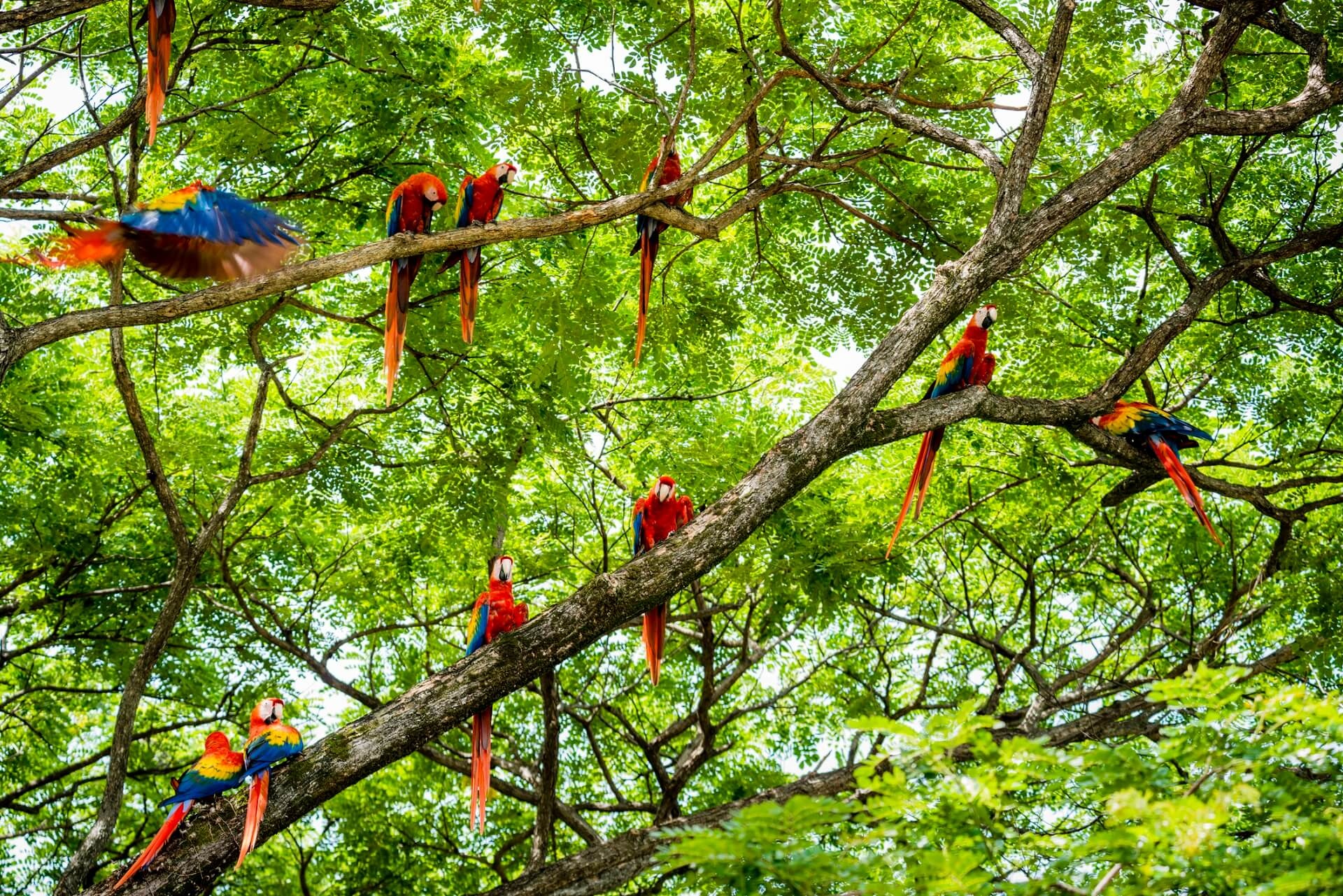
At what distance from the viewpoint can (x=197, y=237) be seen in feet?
10.7

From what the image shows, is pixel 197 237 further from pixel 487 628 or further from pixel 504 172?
pixel 487 628

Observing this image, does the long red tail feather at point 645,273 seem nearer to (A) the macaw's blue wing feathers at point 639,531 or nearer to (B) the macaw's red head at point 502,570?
(A) the macaw's blue wing feathers at point 639,531

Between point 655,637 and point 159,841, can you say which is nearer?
point 159,841

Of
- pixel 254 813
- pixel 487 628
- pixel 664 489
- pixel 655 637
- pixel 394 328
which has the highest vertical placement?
pixel 394 328

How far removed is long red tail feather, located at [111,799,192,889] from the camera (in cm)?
285

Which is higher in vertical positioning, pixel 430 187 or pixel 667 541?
pixel 430 187

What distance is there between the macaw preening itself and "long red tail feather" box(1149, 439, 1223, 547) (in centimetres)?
254

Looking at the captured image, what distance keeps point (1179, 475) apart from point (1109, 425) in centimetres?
33

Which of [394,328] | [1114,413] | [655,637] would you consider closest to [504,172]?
[394,328]

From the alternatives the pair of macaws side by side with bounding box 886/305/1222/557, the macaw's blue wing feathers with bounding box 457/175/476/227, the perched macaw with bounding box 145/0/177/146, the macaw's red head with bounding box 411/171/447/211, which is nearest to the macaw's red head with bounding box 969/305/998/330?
the pair of macaws side by side with bounding box 886/305/1222/557

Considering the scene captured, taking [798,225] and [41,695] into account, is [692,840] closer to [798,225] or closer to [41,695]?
[798,225]

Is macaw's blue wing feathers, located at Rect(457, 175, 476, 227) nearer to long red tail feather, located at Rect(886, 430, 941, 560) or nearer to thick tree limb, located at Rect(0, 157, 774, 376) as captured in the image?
thick tree limb, located at Rect(0, 157, 774, 376)

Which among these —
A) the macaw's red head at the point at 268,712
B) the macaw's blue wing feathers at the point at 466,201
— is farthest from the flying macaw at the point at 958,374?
the macaw's red head at the point at 268,712

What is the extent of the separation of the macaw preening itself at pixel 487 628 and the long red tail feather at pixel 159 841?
990mm
